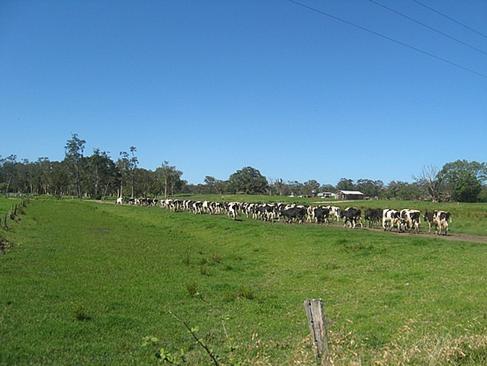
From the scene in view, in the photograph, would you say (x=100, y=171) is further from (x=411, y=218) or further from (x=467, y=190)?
(x=411, y=218)

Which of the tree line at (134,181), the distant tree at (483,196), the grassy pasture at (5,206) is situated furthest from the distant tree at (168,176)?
the distant tree at (483,196)

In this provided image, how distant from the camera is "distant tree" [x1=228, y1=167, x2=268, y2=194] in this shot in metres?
161

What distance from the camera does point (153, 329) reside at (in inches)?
438

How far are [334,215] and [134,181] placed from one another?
98155 millimetres

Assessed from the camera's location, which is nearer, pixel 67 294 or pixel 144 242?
pixel 67 294

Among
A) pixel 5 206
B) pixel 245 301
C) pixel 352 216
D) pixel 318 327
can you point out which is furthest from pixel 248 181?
pixel 318 327

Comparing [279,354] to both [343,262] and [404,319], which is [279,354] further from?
[343,262]

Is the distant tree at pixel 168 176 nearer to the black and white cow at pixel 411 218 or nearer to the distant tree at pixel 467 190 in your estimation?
the distant tree at pixel 467 190

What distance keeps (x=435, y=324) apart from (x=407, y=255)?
1014cm

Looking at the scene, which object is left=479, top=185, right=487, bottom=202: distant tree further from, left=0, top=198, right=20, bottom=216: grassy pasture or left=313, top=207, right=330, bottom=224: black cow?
left=0, top=198, right=20, bottom=216: grassy pasture

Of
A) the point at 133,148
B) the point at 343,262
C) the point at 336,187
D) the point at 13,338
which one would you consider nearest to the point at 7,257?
the point at 13,338

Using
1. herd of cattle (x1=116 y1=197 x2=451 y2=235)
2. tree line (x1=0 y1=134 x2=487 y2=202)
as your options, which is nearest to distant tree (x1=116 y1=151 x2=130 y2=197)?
tree line (x1=0 y1=134 x2=487 y2=202)

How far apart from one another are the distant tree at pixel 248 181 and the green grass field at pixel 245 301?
13438cm

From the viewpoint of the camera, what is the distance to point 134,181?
141m
